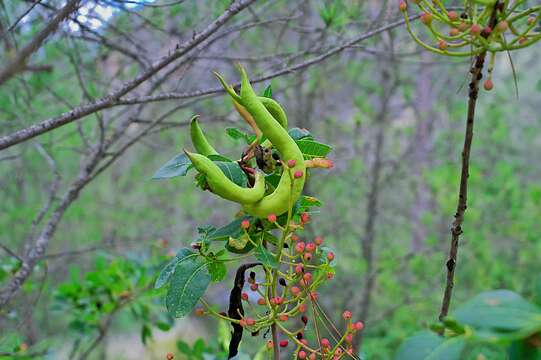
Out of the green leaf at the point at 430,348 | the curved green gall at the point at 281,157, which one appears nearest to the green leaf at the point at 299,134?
the curved green gall at the point at 281,157

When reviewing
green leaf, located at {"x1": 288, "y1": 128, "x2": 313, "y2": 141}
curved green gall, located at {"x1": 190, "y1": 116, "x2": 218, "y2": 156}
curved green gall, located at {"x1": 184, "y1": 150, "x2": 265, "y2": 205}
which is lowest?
curved green gall, located at {"x1": 184, "y1": 150, "x2": 265, "y2": 205}

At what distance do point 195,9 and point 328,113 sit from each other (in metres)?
2.55

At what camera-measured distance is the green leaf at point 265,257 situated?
0.88m

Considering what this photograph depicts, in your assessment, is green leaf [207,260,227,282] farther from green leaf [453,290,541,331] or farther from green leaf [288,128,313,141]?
green leaf [453,290,541,331]

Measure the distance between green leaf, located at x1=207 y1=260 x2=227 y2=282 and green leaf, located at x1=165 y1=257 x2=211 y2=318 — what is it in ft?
0.04

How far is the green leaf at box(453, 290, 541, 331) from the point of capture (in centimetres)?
54

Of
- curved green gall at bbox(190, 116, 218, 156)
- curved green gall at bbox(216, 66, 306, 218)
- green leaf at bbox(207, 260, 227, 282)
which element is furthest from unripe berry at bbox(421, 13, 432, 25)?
green leaf at bbox(207, 260, 227, 282)

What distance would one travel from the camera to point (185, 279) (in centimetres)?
96

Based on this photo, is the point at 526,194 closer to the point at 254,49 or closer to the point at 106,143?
the point at 254,49

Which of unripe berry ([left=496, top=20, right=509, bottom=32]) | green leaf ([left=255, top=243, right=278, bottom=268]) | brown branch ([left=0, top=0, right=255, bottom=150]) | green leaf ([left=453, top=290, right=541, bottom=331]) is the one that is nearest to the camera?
green leaf ([left=453, top=290, right=541, bottom=331])

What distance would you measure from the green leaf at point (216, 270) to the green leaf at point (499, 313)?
498mm

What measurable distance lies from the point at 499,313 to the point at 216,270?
21.1 inches

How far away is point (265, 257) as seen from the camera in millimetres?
888

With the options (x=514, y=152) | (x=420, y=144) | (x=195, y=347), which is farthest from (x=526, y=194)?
(x=195, y=347)
